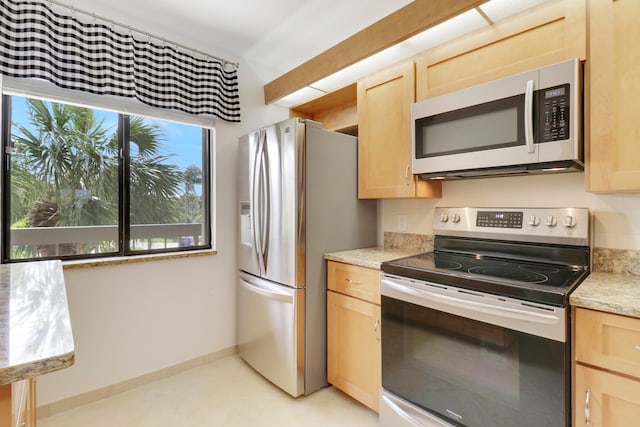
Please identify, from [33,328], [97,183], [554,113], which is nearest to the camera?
[33,328]

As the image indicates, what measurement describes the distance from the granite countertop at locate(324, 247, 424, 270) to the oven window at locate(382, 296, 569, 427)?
24 centimetres

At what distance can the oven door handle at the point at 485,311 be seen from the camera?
45.4 inches

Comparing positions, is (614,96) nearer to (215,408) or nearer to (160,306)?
(215,408)

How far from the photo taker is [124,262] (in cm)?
216

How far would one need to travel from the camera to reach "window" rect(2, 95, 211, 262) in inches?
74.9

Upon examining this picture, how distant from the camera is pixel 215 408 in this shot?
197 cm

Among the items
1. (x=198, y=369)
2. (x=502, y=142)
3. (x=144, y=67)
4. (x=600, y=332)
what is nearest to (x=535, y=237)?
(x=502, y=142)

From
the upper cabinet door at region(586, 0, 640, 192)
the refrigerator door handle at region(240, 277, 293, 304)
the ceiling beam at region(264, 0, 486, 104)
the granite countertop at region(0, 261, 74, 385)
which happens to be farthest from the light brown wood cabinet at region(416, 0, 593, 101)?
the granite countertop at region(0, 261, 74, 385)

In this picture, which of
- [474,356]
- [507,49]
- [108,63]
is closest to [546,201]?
[507,49]

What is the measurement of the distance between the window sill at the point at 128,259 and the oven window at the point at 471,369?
1.50 meters

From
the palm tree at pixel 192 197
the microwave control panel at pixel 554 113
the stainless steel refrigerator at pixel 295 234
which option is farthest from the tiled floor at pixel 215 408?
the microwave control panel at pixel 554 113

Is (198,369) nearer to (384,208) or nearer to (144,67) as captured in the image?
(384,208)

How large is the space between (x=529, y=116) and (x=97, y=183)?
2.49 metres

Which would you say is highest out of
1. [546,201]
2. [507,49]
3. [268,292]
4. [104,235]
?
[507,49]
